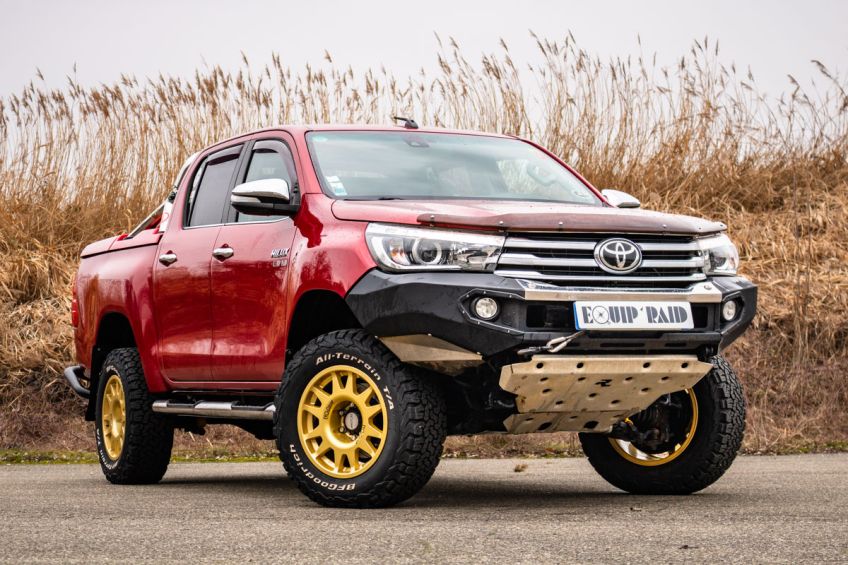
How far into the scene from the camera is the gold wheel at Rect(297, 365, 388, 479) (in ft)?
20.3

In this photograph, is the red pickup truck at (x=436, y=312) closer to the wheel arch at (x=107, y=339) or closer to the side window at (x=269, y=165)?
the side window at (x=269, y=165)

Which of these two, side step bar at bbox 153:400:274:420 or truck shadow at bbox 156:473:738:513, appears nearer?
truck shadow at bbox 156:473:738:513

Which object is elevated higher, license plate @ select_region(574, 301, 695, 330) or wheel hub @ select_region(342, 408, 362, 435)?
license plate @ select_region(574, 301, 695, 330)

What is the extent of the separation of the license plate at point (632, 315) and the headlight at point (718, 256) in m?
0.37

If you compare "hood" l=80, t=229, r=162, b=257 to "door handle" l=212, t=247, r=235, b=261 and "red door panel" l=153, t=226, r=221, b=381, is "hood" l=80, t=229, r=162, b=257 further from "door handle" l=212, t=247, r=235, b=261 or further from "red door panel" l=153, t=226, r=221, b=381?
"door handle" l=212, t=247, r=235, b=261

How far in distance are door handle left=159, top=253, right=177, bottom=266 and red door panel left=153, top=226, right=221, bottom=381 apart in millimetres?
16

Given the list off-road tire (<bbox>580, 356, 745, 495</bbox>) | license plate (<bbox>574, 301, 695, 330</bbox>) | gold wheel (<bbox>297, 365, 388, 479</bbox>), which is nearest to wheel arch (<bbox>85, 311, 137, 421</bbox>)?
gold wheel (<bbox>297, 365, 388, 479</bbox>)

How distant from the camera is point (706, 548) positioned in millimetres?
4699

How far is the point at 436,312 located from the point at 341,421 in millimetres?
850

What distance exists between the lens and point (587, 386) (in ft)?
19.9

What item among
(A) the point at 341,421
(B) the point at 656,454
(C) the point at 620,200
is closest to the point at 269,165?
(A) the point at 341,421

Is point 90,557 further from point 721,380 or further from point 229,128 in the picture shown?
point 229,128

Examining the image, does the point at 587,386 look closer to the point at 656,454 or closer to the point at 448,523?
the point at 448,523

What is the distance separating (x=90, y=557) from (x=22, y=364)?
30.5 feet
